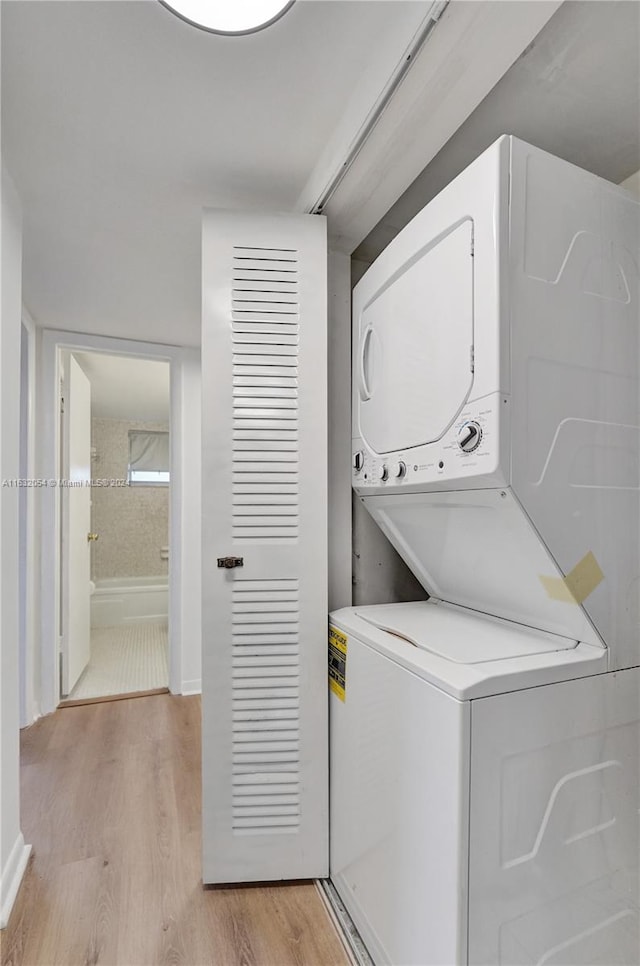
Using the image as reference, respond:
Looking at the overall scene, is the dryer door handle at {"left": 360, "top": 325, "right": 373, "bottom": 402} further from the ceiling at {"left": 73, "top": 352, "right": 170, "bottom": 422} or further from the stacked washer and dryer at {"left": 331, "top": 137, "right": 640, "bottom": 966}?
the ceiling at {"left": 73, "top": 352, "right": 170, "bottom": 422}

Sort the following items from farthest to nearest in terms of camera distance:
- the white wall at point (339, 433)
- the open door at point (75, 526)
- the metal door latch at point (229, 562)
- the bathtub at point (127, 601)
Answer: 1. the bathtub at point (127, 601)
2. the open door at point (75, 526)
3. the white wall at point (339, 433)
4. the metal door latch at point (229, 562)

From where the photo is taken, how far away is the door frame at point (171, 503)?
9.74ft

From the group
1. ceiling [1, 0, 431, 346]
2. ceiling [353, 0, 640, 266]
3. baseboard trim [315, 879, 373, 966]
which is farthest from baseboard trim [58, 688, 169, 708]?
ceiling [353, 0, 640, 266]

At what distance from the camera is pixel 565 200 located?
1.08 metres

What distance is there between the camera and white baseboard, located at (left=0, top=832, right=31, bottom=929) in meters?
1.47

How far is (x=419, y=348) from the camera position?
1262 mm

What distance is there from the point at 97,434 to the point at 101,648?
211 cm

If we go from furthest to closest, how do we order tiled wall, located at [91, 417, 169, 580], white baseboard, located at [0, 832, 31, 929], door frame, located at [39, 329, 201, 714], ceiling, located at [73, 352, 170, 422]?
tiled wall, located at [91, 417, 169, 580] → ceiling, located at [73, 352, 170, 422] → door frame, located at [39, 329, 201, 714] → white baseboard, located at [0, 832, 31, 929]

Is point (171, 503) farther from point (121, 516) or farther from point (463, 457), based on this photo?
point (463, 457)

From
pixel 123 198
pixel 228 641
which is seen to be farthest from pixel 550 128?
pixel 228 641

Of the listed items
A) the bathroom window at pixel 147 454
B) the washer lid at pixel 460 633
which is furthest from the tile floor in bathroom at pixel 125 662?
the washer lid at pixel 460 633

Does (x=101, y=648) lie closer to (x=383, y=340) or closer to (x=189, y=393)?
(x=189, y=393)

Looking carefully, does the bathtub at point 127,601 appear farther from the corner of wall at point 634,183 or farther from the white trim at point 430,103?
the corner of wall at point 634,183

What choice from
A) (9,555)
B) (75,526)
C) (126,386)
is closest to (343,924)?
(9,555)
